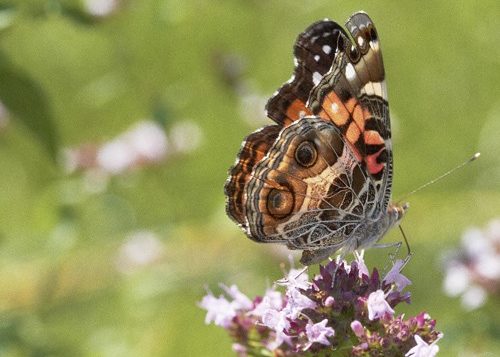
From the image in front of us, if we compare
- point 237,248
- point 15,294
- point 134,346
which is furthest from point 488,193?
point 15,294

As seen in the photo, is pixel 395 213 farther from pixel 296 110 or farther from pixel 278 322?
pixel 278 322

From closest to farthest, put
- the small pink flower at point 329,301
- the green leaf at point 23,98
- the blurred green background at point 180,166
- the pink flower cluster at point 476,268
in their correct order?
the small pink flower at point 329,301, the green leaf at point 23,98, the pink flower cluster at point 476,268, the blurred green background at point 180,166

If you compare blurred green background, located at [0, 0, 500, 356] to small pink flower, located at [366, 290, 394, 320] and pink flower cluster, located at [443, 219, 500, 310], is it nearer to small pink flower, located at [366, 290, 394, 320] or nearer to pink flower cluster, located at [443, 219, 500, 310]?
pink flower cluster, located at [443, 219, 500, 310]

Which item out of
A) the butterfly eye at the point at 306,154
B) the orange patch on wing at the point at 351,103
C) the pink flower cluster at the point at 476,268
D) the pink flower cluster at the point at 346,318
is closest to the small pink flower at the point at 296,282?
the pink flower cluster at the point at 346,318

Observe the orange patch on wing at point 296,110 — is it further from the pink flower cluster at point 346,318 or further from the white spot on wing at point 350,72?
the pink flower cluster at point 346,318

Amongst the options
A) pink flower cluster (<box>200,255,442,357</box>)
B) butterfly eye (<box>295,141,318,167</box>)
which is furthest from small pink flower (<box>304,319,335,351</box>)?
butterfly eye (<box>295,141,318,167</box>)
